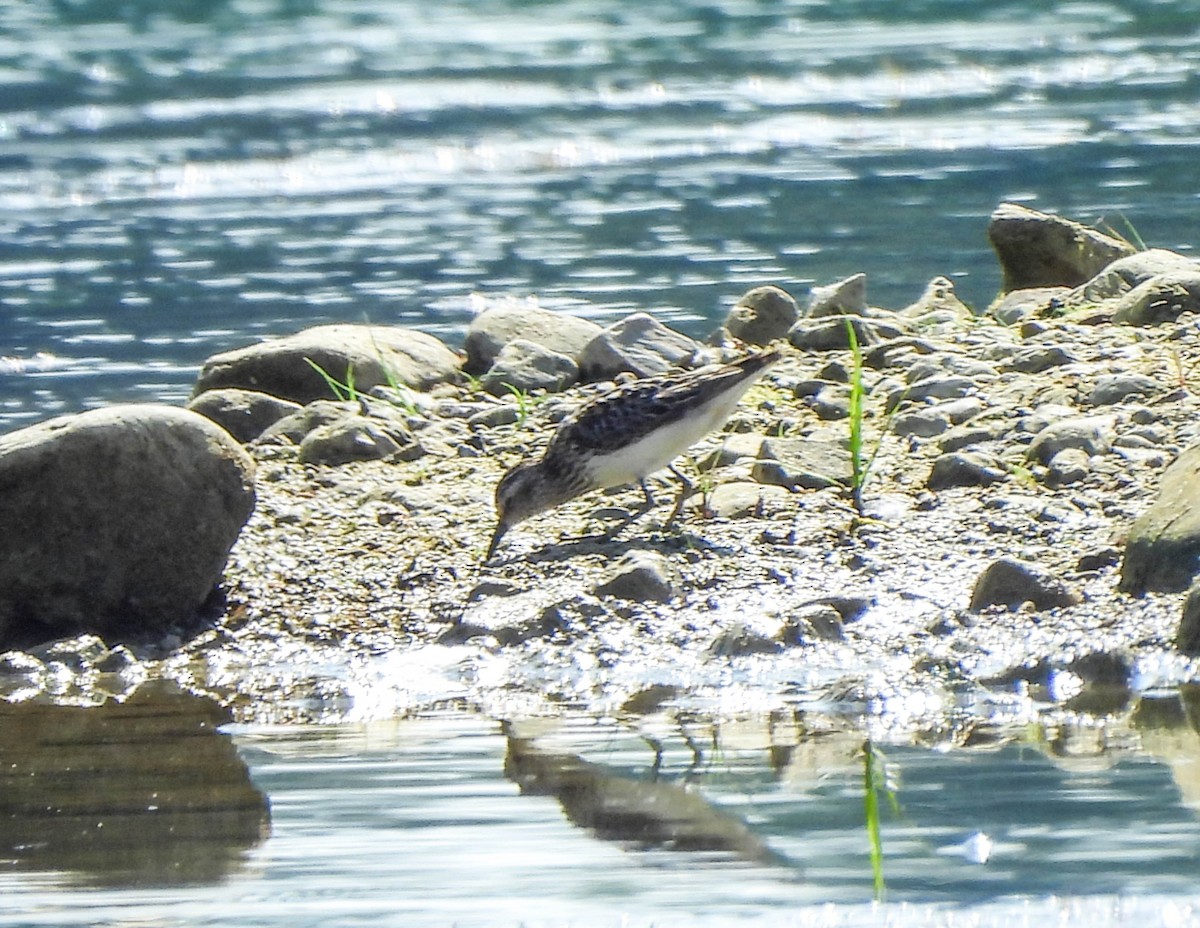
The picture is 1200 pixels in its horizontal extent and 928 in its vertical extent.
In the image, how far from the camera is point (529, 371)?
1010cm

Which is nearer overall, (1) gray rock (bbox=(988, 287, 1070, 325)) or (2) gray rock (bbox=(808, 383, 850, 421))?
(2) gray rock (bbox=(808, 383, 850, 421))

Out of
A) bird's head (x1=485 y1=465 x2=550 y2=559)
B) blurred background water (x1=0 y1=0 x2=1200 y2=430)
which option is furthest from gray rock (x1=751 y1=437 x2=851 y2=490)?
blurred background water (x1=0 y1=0 x2=1200 y2=430)

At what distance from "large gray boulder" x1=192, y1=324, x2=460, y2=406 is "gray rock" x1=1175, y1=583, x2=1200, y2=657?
15.9ft

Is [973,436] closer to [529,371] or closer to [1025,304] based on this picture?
[529,371]

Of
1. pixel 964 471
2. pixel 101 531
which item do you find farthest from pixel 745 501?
pixel 101 531

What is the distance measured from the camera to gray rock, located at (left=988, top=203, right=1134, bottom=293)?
11828 mm

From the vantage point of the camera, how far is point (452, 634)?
7.10 metres

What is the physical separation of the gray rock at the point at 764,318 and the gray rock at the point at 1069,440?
2.96 meters

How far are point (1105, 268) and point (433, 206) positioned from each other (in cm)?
912

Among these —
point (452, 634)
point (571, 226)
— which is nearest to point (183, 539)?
point (452, 634)

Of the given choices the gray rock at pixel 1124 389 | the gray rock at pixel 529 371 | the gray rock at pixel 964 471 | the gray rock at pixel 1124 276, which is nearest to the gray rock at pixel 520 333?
the gray rock at pixel 529 371

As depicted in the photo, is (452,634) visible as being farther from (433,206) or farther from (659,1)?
(659,1)

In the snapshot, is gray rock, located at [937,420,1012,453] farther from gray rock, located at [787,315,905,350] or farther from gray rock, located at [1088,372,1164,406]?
gray rock, located at [787,315,905,350]

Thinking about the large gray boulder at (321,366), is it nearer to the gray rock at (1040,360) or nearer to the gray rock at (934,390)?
the gray rock at (934,390)
